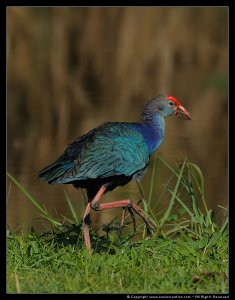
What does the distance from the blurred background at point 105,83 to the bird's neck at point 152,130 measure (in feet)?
4.36

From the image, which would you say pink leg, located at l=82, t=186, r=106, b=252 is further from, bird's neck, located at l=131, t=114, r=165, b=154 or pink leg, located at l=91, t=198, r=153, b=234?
bird's neck, located at l=131, t=114, r=165, b=154

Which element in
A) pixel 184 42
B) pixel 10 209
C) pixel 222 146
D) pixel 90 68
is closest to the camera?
pixel 10 209

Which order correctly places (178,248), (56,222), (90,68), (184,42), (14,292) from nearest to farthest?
(14,292) → (178,248) → (56,222) → (90,68) → (184,42)

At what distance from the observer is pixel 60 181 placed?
505 centimetres

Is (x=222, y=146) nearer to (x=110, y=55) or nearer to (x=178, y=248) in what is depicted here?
(x=178, y=248)

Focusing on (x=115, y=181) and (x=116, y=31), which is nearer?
(x=115, y=181)

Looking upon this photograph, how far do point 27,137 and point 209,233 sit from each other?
491 cm

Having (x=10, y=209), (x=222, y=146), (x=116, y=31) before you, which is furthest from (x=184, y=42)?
(x=10, y=209)

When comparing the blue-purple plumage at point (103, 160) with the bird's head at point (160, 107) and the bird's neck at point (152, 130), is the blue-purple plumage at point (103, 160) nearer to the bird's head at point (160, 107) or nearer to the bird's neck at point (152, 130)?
the bird's neck at point (152, 130)

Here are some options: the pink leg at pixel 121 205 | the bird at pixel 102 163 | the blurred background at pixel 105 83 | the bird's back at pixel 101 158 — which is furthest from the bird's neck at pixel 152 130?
the blurred background at pixel 105 83

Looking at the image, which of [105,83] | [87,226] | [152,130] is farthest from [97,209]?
[105,83]

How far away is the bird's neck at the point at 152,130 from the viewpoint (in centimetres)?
545

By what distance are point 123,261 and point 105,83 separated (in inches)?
341
